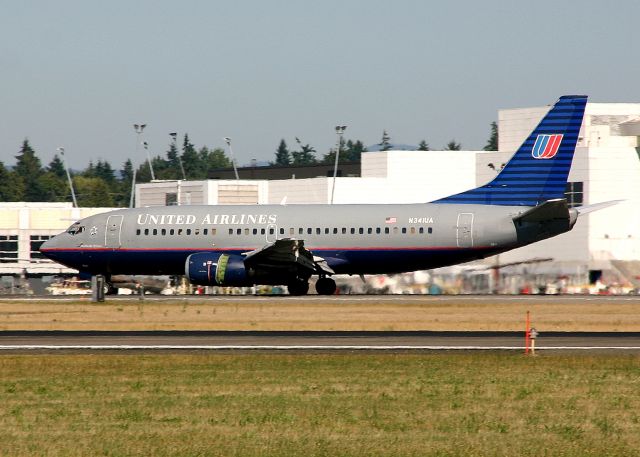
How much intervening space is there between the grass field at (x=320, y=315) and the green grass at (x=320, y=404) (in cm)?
992

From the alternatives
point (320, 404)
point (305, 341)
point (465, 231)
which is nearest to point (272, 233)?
point (465, 231)

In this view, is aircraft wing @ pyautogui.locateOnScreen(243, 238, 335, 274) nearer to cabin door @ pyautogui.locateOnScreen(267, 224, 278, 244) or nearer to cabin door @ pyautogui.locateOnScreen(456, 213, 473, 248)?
cabin door @ pyautogui.locateOnScreen(267, 224, 278, 244)

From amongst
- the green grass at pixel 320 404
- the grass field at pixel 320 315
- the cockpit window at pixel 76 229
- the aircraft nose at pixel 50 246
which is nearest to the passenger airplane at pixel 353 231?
the cockpit window at pixel 76 229

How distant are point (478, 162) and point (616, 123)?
10865 millimetres

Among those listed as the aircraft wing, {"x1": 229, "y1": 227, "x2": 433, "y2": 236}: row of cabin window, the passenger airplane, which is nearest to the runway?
the aircraft wing

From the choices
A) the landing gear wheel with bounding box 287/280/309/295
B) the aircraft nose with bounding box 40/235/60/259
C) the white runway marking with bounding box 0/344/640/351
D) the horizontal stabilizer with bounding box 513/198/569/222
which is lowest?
the white runway marking with bounding box 0/344/640/351

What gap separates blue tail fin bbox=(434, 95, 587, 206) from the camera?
54.8 meters

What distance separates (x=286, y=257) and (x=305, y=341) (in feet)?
74.3

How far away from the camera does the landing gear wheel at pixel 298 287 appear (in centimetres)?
5625

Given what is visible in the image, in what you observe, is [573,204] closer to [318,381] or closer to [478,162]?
[478,162]

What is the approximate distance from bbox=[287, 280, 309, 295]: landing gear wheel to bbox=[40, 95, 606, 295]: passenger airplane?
0.16 ft

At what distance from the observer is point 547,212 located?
5178 cm

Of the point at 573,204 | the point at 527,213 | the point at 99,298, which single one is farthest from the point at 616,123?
the point at 99,298

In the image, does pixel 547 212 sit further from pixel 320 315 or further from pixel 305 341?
pixel 305 341
